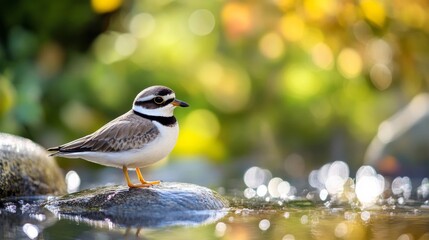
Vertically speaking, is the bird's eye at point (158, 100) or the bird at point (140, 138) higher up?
the bird's eye at point (158, 100)

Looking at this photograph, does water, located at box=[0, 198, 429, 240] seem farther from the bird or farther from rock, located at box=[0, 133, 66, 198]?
the bird

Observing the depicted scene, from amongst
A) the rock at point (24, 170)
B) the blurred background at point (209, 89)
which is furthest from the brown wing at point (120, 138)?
the blurred background at point (209, 89)

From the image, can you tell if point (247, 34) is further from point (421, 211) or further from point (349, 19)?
point (421, 211)

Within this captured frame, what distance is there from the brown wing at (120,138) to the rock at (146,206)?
1.42ft

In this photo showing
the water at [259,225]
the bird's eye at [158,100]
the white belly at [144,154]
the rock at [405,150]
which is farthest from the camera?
the rock at [405,150]

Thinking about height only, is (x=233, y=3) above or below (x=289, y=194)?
above

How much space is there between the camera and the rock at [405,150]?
41.9ft

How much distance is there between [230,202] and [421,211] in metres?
1.74

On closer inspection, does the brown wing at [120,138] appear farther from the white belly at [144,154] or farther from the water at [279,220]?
the water at [279,220]

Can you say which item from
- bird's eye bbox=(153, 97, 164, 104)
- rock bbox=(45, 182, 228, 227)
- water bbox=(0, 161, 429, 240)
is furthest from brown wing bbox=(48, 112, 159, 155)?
water bbox=(0, 161, 429, 240)

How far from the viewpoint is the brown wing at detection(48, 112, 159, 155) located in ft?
24.5

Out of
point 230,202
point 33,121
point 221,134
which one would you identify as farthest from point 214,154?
point 230,202

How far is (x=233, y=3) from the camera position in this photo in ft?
36.6

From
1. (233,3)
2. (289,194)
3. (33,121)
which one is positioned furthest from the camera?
(33,121)
